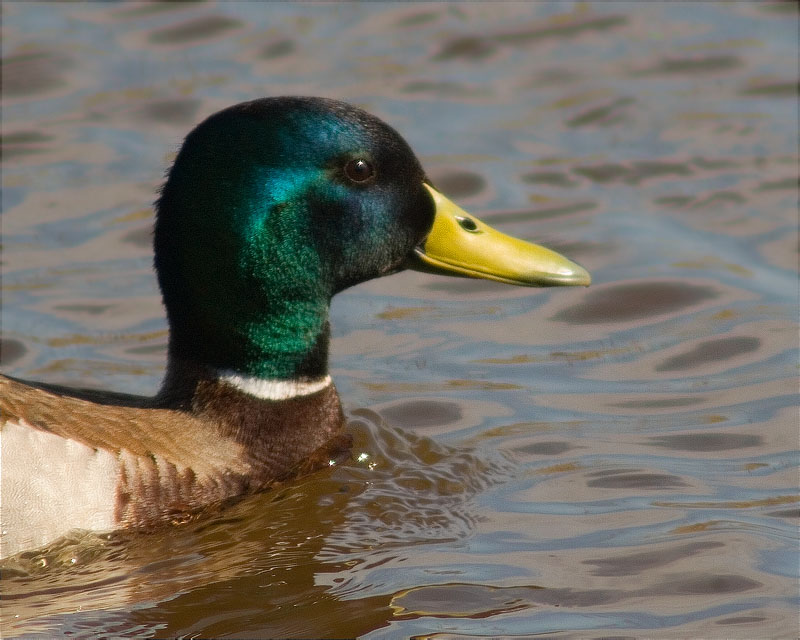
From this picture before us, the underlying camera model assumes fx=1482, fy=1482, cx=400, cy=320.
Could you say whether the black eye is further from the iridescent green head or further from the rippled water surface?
the rippled water surface

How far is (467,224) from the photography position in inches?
260

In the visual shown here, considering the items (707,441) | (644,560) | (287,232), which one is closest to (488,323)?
(707,441)

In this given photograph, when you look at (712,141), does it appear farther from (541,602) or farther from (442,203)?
(541,602)

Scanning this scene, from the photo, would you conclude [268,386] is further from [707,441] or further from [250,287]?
[707,441]

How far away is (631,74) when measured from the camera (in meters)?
11.5

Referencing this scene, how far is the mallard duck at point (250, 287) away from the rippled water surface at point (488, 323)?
0.22 meters

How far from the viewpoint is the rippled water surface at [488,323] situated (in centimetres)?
565

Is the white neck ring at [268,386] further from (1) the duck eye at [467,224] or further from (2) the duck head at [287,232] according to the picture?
(1) the duck eye at [467,224]

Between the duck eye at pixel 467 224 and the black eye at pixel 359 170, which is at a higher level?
the black eye at pixel 359 170

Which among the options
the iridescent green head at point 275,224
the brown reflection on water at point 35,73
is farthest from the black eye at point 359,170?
the brown reflection on water at point 35,73

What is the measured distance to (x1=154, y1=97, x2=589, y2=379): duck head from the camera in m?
6.09

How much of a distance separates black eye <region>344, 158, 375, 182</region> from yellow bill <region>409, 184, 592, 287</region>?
350 millimetres

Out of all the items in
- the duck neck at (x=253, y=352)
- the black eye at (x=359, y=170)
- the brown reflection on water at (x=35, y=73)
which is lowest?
the duck neck at (x=253, y=352)

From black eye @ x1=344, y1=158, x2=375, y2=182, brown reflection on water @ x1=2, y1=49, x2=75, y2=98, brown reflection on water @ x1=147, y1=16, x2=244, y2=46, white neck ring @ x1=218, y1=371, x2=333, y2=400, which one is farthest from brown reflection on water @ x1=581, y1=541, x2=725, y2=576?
brown reflection on water @ x1=147, y1=16, x2=244, y2=46
